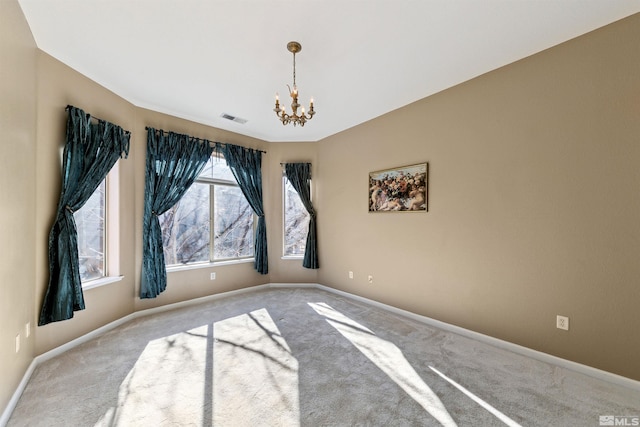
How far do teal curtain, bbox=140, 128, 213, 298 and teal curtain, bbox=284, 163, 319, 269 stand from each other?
5.49 ft

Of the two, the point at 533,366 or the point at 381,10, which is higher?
the point at 381,10

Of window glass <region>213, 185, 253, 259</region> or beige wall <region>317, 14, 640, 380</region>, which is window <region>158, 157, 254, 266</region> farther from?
beige wall <region>317, 14, 640, 380</region>

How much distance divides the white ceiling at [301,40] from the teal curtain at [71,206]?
71 cm

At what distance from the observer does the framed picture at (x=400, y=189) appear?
133 inches

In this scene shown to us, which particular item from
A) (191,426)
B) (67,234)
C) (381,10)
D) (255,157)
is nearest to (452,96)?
(381,10)

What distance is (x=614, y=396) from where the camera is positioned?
1935mm

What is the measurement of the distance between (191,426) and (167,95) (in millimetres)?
3457

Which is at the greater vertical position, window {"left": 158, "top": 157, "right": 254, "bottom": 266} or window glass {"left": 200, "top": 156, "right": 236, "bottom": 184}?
window glass {"left": 200, "top": 156, "right": 236, "bottom": 184}

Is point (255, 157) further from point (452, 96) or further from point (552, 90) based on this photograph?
point (552, 90)

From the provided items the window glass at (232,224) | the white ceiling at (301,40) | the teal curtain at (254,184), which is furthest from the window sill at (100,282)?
the white ceiling at (301,40)

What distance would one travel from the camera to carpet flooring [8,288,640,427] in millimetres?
1757

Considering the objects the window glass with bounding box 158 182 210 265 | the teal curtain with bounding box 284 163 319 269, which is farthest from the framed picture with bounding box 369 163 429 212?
the window glass with bounding box 158 182 210 265

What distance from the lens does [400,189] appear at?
3.64 m

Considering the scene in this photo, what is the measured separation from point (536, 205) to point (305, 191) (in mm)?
3379
